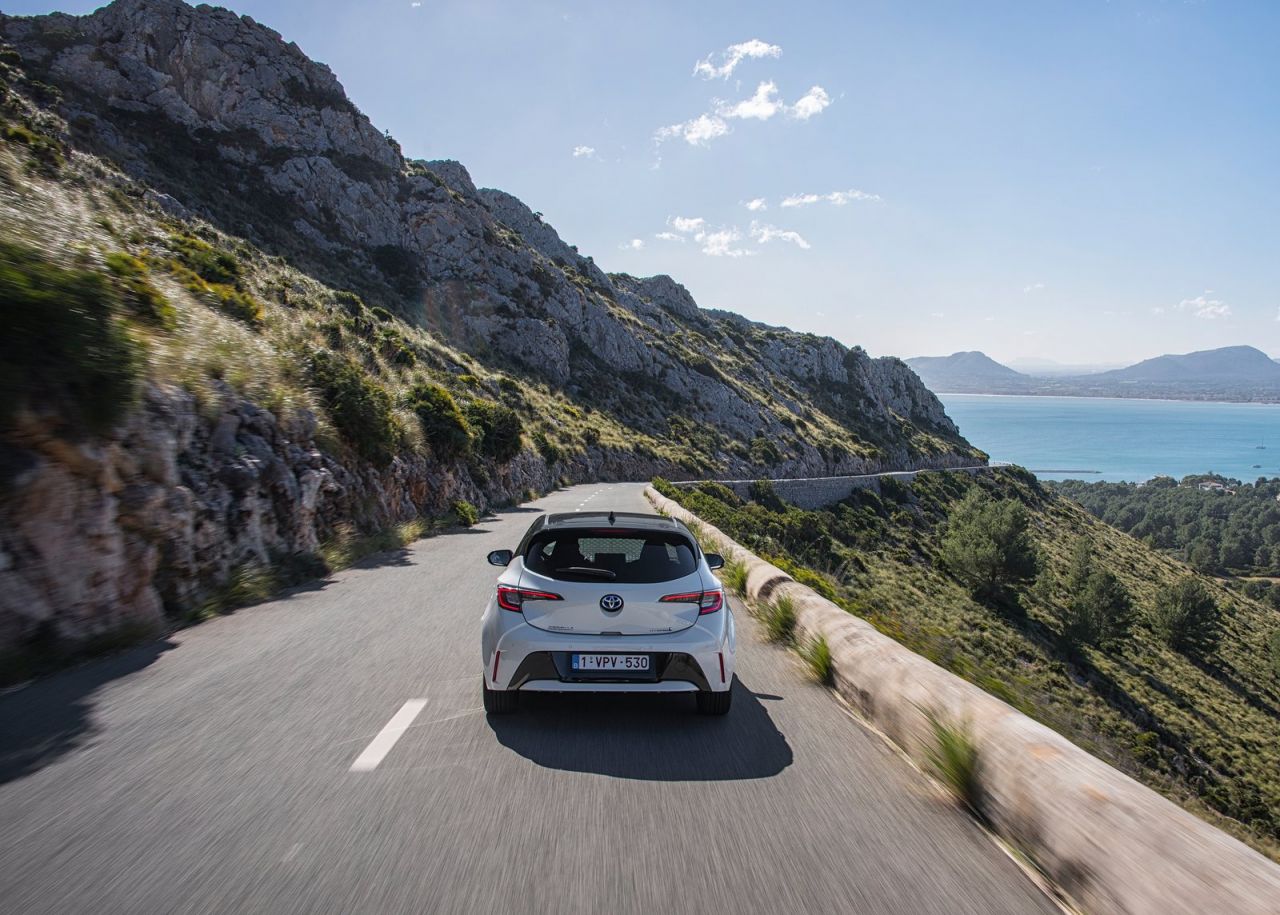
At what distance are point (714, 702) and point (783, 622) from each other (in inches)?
119

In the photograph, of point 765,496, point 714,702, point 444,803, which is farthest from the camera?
point 765,496

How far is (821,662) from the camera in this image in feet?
20.5

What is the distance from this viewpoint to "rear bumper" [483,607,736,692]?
459 centimetres

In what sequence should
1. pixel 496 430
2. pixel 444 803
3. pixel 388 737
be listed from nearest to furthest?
pixel 444 803 → pixel 388 737 → pixel 496 430

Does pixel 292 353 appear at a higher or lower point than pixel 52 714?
higher

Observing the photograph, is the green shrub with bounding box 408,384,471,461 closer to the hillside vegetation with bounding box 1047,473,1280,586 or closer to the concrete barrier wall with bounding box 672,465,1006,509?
the concrete barrier wall with bounding box 672,465,1006,509

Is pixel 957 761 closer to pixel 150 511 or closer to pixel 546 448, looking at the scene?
pixel 150 511

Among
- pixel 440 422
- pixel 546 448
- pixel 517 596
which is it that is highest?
pixel 440 422

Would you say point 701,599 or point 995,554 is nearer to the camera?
point 701,599

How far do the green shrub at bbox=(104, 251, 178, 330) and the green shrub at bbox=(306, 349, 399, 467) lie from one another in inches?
155

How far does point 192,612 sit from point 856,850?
7412 millimetres

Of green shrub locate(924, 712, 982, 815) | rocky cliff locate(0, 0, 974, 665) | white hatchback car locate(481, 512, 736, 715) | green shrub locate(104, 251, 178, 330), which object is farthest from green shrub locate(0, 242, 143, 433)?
green shrub locate(924, 712, 982, 815)

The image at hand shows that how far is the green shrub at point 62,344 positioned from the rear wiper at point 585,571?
511 cm

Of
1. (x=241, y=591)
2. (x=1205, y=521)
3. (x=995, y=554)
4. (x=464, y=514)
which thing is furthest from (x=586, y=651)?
(x=1205, y=521)
